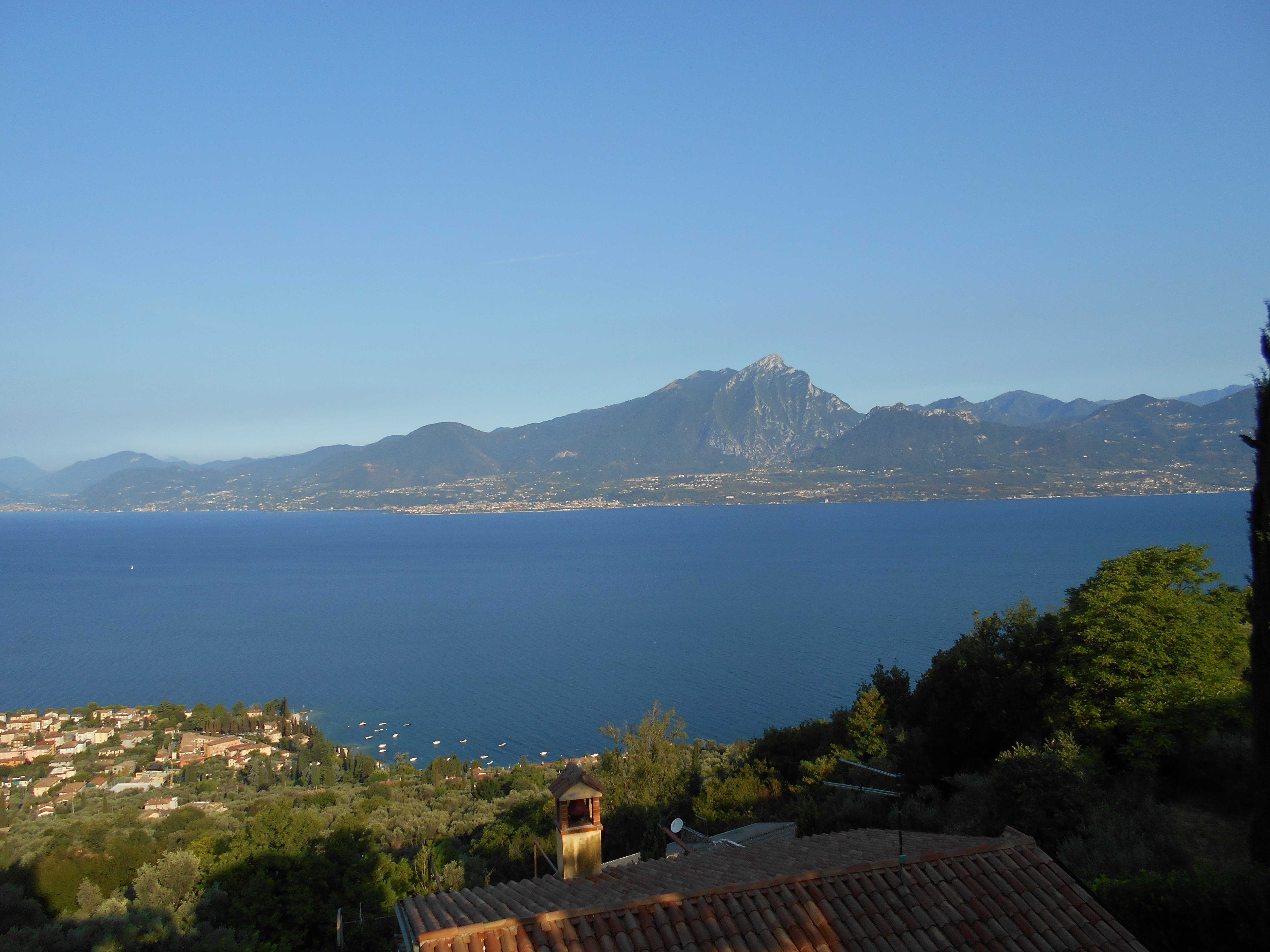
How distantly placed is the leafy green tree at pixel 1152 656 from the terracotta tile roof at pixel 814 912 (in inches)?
334

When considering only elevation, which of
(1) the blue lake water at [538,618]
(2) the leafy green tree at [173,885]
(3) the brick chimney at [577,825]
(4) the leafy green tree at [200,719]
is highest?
(3) the brick chimney at [577,825]

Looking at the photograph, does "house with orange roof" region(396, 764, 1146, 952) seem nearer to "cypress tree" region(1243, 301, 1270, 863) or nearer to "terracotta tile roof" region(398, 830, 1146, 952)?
"terracotta tile roof" region(398, 830, 1146, 952)

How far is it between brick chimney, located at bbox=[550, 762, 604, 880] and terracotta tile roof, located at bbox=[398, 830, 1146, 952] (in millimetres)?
945

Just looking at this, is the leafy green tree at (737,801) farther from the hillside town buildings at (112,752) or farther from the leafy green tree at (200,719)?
the leafy green tree at (200,719)

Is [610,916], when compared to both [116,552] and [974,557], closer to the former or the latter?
[974,557]

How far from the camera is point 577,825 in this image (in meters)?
6.34

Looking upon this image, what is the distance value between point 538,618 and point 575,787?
193 feet

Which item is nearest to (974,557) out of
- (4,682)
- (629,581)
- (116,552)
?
(629,581)

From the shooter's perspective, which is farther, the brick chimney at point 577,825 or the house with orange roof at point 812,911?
the brick chimney at point 577,825

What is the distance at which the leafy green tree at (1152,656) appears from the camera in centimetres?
1152

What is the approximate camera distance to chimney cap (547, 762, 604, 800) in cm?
630

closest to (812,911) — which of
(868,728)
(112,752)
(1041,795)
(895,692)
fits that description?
(1041,795)

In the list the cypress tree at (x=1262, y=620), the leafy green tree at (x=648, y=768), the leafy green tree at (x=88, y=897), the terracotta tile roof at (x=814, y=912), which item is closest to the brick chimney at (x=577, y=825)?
the terracotta tile roof at (x=814, y=912)

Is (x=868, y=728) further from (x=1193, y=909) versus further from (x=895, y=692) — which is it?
(x=1193, y=909)
